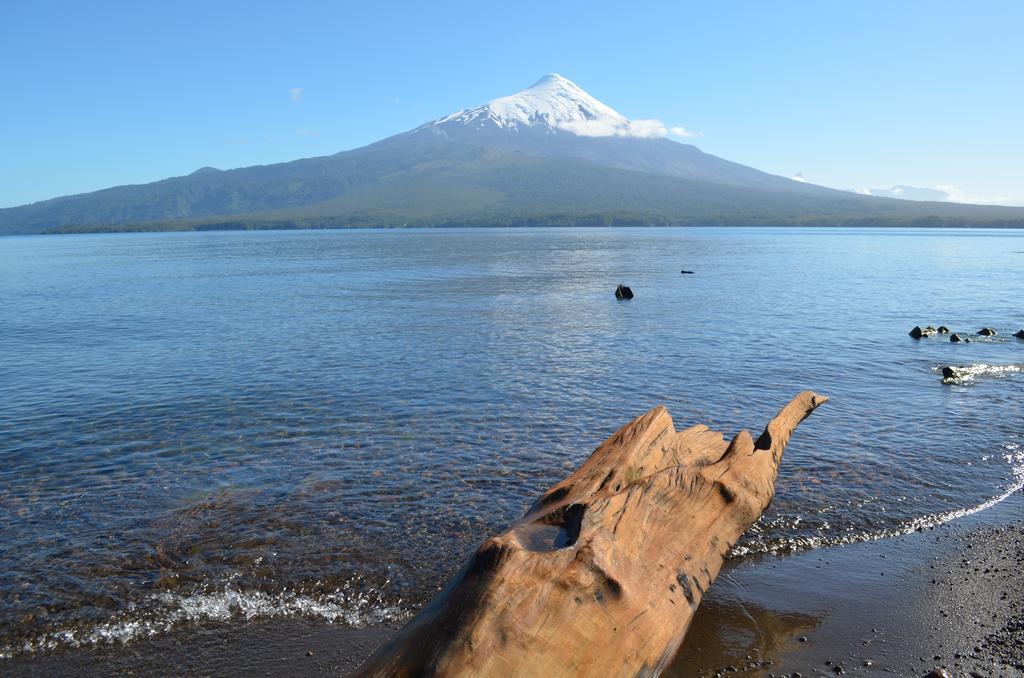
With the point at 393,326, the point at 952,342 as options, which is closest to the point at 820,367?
the point at 952,342

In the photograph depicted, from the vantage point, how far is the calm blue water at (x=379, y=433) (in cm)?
996

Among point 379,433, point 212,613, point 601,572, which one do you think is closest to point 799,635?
point 601,572

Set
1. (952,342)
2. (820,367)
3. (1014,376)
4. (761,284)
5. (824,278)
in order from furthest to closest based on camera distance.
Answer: (824,278) < (761,284) < (952,342) < (820,367) < (1014,376)

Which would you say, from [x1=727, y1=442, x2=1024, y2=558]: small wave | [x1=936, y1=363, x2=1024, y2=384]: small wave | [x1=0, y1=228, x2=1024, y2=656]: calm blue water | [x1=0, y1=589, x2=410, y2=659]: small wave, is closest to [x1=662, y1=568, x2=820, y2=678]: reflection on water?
[x1=727, y1=442, x2=1024, y2=558]: small wave

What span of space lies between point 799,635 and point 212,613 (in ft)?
23.0

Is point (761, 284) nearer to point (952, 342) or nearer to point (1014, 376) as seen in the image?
point (952, 342)

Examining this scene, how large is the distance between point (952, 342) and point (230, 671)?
101 ft

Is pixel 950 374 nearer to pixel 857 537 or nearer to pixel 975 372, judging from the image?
pixel 975 372

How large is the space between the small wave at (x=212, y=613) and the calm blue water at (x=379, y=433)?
35 millimetres

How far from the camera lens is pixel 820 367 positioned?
2438cm

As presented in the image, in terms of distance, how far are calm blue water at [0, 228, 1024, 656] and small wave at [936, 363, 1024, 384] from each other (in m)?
0.16

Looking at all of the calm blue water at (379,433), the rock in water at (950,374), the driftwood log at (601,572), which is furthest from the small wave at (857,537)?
the rock in water at (950,374)

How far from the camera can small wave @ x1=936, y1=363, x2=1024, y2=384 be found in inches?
Answer: 875

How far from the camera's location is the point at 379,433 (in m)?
16.6
